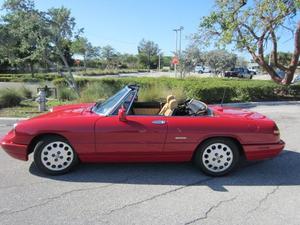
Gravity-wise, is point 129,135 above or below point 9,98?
above

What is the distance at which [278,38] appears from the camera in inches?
659

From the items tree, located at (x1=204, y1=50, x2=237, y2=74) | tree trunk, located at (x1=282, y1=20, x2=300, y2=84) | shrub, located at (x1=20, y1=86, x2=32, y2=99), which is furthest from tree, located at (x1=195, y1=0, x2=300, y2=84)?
tree, located at (x1=204, y1=50, x2=237, y2=74)

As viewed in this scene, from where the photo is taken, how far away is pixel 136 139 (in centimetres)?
462

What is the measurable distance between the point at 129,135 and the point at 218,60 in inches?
1687

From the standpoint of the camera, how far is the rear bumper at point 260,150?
4806 mm

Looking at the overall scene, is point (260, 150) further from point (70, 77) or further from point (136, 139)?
point (70, 77)

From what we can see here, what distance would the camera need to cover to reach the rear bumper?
15.8ft

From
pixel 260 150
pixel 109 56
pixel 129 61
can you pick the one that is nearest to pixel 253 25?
pixel 260 150

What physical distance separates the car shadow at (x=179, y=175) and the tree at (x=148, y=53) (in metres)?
85.6

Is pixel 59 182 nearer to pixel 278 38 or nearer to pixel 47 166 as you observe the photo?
pixel 47 166

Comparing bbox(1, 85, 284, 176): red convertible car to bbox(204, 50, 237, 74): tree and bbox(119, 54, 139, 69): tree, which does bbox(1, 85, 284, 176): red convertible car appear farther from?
bbox(119, 54, 139, 69): tree

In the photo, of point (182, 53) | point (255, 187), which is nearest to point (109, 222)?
point (255, 187)

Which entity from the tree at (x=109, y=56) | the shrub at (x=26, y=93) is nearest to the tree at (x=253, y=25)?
the shrub at (x=26, y=93)

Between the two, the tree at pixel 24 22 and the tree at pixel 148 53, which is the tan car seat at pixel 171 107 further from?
the tree at pixel 148 53
